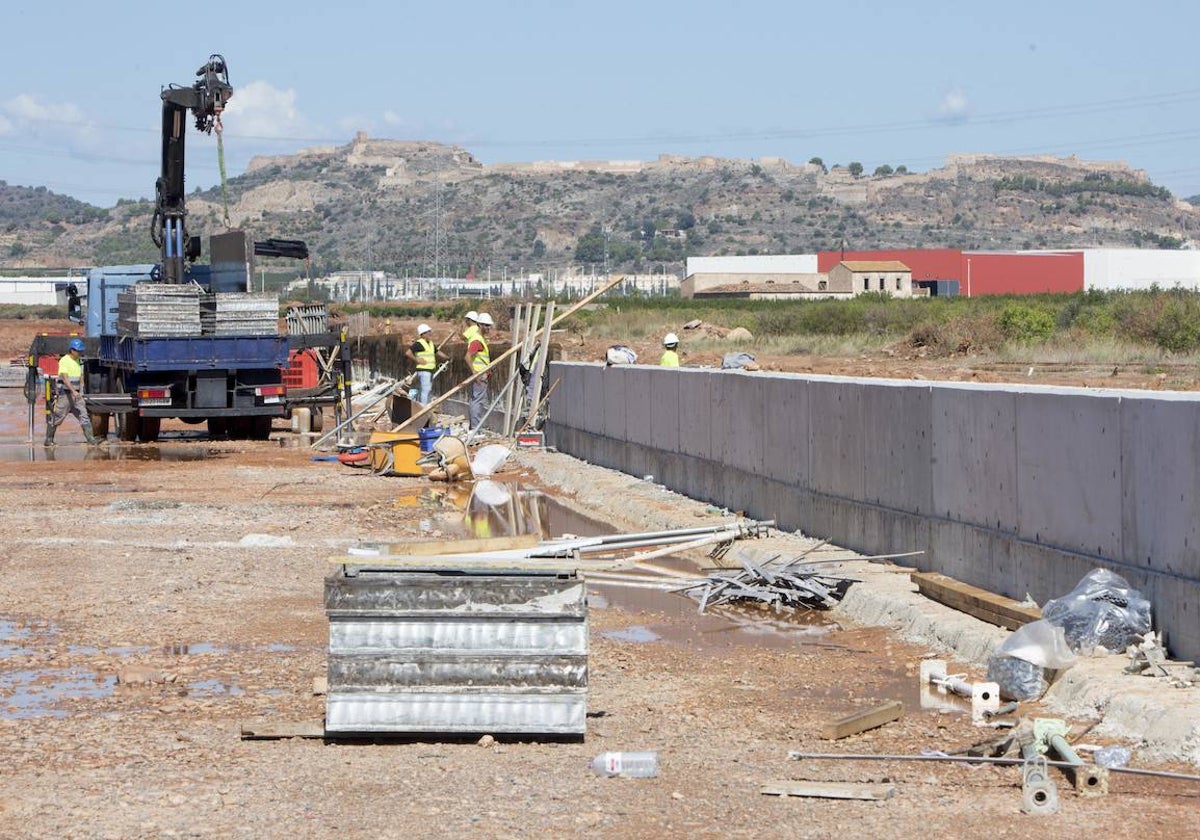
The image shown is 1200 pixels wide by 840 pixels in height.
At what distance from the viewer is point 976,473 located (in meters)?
11.8

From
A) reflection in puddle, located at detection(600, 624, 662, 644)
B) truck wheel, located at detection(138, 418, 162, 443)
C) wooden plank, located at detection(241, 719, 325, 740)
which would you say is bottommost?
reflection in puddle, located at detection(600, 624, 662, 644)

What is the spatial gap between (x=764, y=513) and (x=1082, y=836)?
389 inches

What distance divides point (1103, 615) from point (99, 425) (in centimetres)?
2418

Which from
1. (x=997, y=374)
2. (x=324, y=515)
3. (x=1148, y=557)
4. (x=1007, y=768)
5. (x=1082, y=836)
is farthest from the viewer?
(x=997, y=374)

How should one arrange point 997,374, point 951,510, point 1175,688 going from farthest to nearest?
point 997,374
point 951,510
point 1175,688

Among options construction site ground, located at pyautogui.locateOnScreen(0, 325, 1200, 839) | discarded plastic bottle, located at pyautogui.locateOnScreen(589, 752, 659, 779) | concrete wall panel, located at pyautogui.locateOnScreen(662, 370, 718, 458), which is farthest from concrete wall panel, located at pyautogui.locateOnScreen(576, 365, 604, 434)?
discarded plastic bottle, located at pyautogui.locateOnScreen(589, 752, 659, 779)

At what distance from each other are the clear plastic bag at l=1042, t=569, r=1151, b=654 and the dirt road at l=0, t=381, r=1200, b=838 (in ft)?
3.34

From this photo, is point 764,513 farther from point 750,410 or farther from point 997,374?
point 997,374

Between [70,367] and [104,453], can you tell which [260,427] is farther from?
[70,367]

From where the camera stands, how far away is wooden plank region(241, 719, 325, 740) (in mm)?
8086

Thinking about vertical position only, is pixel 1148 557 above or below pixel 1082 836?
above

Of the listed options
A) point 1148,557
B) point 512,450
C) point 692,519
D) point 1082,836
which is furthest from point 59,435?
point 1082,836

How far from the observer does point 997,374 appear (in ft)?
102

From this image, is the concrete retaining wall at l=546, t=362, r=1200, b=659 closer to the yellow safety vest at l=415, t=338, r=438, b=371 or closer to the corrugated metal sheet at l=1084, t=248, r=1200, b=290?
the yellow safety vest at l=415, t=338, r=438, b=371
